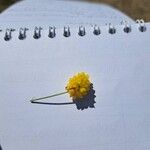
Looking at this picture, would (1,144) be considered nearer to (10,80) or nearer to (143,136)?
(10,80)

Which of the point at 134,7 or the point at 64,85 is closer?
the point at 64,85

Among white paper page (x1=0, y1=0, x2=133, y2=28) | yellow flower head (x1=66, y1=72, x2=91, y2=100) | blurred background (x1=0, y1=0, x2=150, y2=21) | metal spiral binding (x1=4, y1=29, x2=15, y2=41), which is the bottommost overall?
yellow flower head (x1=66, y1=72, x2=91, y2=100)

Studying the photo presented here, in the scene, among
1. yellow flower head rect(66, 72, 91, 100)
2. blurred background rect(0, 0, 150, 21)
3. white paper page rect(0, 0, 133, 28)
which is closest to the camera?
yellow flower head rect(66, 72, 91, 100)

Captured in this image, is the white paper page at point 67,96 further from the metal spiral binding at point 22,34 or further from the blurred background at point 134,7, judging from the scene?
the blurred background at point 134,7

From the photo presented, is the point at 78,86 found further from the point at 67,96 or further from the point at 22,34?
the point at 22,34

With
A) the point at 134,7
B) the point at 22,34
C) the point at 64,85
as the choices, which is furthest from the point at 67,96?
the point at 134,7

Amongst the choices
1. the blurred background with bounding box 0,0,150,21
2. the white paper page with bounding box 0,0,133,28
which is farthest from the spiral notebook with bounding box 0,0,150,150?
the blurred background with bounding box 0,0,150,21

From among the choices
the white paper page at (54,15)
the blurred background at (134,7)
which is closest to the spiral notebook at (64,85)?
the white paper page at (54,15)

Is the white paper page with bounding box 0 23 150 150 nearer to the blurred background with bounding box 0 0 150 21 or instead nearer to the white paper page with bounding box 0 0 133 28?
the white paper page with bounding box 0 0 133 28
